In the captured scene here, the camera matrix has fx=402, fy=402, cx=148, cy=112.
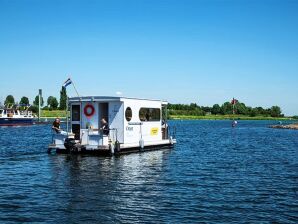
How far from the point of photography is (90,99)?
31.5m

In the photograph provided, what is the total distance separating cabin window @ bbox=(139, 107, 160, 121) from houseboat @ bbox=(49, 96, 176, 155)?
22.3 inches

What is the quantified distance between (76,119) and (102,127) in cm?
265

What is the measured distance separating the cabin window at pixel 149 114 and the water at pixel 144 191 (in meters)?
6.45

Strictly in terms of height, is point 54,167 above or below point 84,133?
below

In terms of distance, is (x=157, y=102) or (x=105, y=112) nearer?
(x=105, y=112)

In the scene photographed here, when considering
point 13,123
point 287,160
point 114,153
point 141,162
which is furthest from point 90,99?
point 13,123

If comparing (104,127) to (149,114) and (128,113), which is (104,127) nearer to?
(128,113)

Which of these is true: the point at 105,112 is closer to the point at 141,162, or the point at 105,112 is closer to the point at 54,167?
the point at 141,162

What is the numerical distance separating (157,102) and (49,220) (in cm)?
2456

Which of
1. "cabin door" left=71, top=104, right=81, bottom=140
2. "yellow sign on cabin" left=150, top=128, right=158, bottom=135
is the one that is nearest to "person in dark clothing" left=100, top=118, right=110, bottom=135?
"cabin door" left=71, top=104, right=81, bottom=140

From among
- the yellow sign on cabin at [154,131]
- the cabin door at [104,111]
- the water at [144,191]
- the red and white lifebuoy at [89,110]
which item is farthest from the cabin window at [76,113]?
the yellow sign on cabin at [154,131]

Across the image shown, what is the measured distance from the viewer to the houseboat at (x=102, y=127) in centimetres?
3058

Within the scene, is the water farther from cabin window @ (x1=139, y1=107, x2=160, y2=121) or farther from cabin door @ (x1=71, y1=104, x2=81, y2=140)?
cabin window @ (x1=139, y1=107, x2=160, y2=121)

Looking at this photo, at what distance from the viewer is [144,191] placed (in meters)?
18.1
